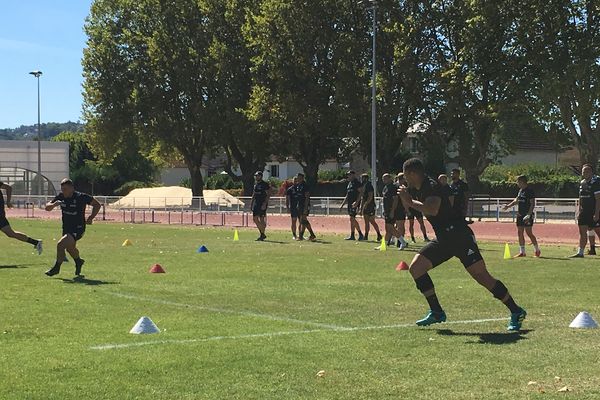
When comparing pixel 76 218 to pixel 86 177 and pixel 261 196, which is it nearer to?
pixel 261 196

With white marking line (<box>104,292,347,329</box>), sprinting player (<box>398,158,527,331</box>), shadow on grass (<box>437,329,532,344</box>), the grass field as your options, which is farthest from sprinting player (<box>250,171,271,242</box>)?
shadow on grass (<box>437,329,532,344</box>)

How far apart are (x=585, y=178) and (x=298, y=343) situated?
1181cm

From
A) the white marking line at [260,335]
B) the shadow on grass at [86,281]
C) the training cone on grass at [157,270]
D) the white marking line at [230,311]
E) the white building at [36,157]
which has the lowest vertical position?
the white marking line at [230,311]

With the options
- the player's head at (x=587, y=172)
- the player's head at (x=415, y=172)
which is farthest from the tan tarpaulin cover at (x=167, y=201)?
the player's head at (x=415, y=172)

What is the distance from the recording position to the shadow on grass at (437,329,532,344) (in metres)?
8.36

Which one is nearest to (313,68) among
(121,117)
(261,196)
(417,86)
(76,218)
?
(417,86)

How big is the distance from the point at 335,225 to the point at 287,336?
2907 centimetres

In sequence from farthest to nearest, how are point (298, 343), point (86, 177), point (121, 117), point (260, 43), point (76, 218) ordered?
point (86, 177)
point (121, 117)
point (260, 43)
point (76, 218)
point (298, 343)

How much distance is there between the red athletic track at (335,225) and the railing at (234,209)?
0.26 ft

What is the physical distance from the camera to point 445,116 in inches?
1943

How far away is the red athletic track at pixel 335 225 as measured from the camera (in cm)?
2962

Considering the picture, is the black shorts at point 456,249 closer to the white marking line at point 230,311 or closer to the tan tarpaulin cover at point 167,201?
the white marking line at point 230,311

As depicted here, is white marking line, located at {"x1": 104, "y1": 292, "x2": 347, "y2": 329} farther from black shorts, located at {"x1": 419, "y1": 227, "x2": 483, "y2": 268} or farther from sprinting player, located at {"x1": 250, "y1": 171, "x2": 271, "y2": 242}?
sprinting player, located at {"x1": 250, "y1": 171, "x2": 271, "y2": 242}

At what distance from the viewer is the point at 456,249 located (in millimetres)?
9156
